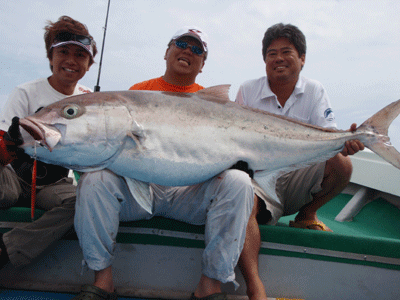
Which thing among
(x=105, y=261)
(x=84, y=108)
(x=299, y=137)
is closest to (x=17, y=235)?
(x=105, y=261)

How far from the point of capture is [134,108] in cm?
157

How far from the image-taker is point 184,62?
2668mm

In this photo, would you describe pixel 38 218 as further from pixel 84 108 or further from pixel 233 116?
pixel 233 116

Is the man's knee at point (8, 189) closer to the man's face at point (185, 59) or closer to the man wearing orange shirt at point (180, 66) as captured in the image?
the man wearing orange shirt at point (180, 66)

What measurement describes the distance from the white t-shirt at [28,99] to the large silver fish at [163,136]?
759 mm

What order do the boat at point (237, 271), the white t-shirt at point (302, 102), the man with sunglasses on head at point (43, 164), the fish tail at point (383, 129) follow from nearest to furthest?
the man with sunglasses on head at point (43, 164) < the boat at point (237, 271) < the fish tail at point (383, 129) < the white t-shirt at point (302, 102)

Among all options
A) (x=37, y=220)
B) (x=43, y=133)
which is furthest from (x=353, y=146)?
(x=37, y=220)

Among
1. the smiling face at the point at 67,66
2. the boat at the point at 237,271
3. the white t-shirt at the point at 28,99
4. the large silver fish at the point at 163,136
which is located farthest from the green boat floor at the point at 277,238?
the smiling face at the point at 67,66

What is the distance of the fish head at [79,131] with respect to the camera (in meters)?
1.42

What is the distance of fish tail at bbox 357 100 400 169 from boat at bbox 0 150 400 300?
1.80 ft

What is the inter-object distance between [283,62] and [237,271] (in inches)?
67.1

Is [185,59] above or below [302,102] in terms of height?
above

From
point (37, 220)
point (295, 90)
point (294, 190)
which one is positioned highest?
point (295, 90)

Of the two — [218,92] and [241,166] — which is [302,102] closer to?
[218,92]
